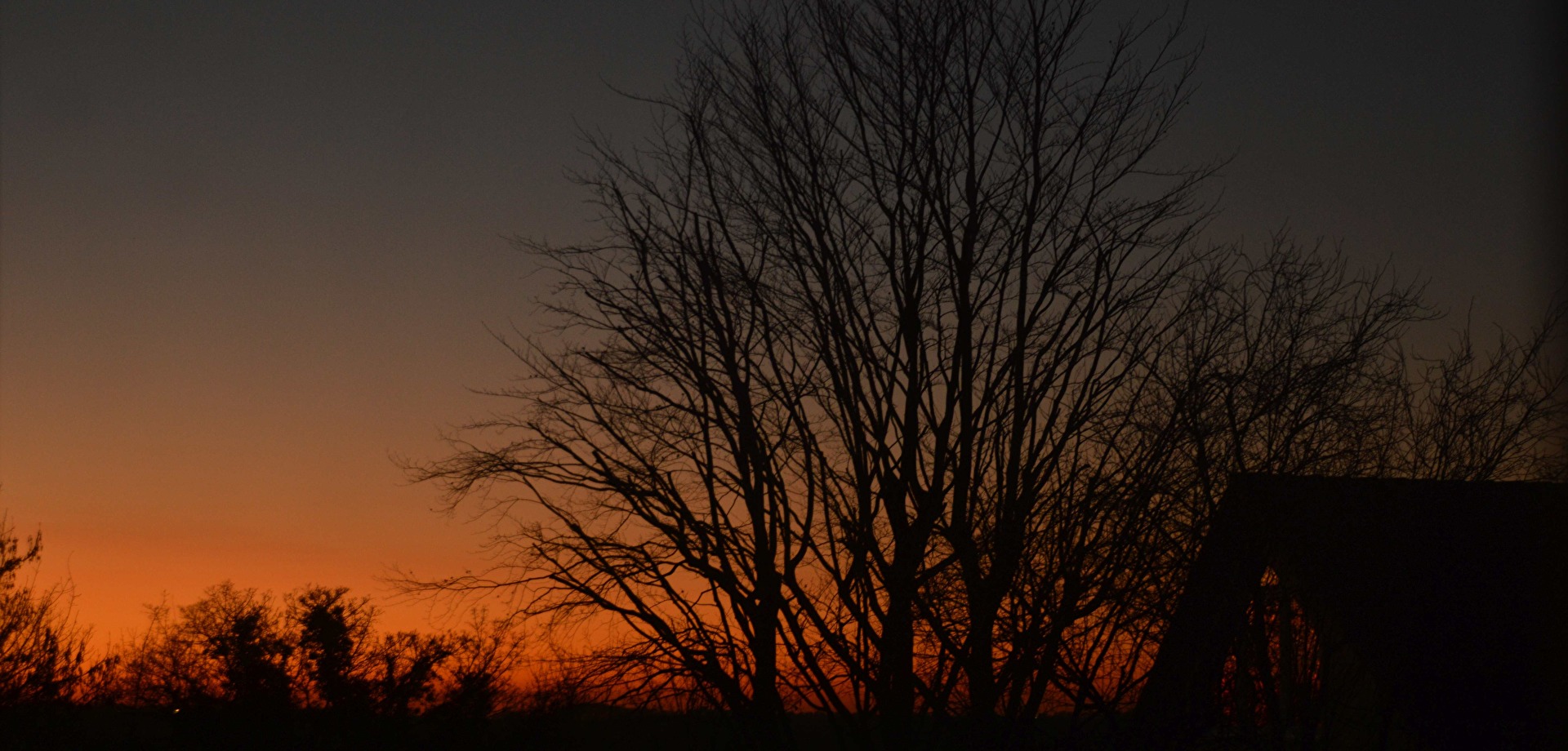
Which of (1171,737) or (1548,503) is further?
(1548,503)

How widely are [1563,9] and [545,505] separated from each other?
9071 millimetres

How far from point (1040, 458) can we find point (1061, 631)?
144cm

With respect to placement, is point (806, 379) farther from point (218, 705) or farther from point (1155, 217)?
point (218, 705)

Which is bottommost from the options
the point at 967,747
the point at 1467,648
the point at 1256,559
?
the point at 967,747

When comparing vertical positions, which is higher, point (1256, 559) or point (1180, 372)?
point (1180, 372)

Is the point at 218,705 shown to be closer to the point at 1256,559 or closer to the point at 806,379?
the point at 806,379

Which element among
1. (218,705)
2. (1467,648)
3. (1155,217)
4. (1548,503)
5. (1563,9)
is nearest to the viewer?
→ (1563,9)

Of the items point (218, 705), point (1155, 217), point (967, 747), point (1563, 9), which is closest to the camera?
point (1563, 9)

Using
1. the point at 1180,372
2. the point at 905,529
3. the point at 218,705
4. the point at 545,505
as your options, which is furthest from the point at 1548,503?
the point at 218,705

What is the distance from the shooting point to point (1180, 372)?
12875mm

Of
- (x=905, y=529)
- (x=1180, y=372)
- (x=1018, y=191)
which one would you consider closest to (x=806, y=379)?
(x=905, y=529)

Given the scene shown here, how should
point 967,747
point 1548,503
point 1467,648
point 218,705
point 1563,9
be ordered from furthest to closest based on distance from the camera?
point 218,705, point 1548,503, point 1467,648, point 967,747, point 1563,9

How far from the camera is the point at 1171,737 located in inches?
404

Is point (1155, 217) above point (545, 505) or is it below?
above
